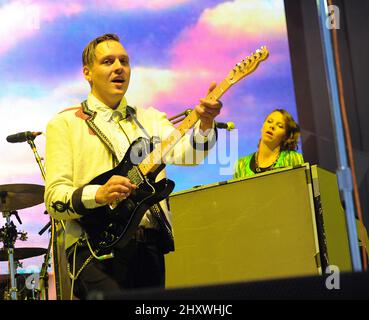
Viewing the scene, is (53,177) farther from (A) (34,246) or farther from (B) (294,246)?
(A) (34,246)

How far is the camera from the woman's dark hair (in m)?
2.33

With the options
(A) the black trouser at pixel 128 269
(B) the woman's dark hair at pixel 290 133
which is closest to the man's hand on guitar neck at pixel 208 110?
(A) the black trouser at pixel 128 269

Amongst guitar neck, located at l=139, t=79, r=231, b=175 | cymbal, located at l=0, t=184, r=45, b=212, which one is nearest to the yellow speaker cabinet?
guitar neck, located at l=139, t=79, r=231, b=175

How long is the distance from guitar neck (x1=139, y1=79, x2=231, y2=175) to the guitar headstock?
3 centimetres

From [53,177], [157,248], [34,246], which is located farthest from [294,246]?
[34,246]

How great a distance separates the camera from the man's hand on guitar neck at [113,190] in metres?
1.42

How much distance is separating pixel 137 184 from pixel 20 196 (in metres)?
1.19

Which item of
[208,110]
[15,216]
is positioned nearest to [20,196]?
[15,216]

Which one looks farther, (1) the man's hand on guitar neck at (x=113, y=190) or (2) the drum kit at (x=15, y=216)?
(2) the drum kit at (x=15, y=216)

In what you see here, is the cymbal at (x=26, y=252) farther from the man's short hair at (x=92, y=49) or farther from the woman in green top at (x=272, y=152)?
the man's short hair at (x=92, y=49)

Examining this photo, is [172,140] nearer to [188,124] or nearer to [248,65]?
[188,124]

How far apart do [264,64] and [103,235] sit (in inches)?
44.4
